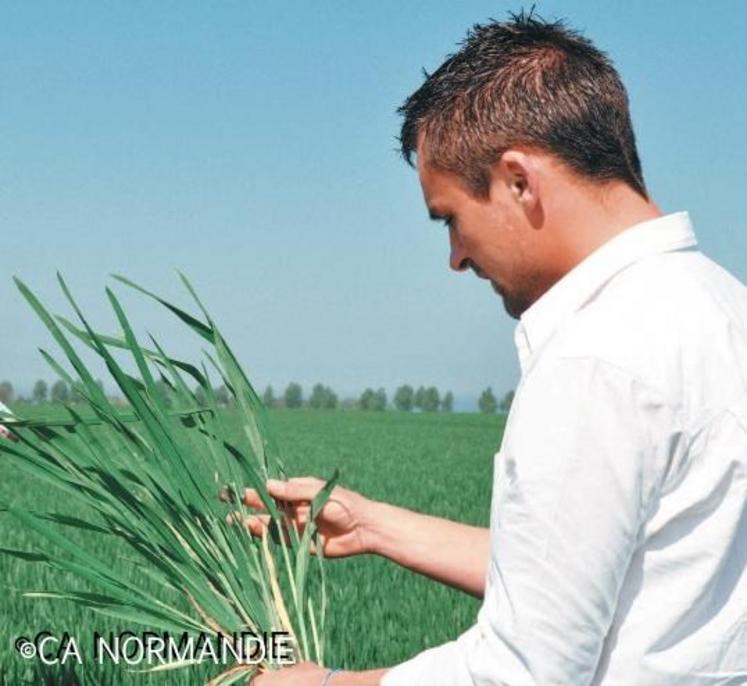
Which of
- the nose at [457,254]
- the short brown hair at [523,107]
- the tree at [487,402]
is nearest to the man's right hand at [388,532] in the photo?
the nose at [457,254]

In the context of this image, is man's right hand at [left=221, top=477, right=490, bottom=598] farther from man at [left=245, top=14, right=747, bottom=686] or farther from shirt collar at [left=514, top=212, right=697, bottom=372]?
shirt collar at [left=514, top=212, right=697, bottom=372]

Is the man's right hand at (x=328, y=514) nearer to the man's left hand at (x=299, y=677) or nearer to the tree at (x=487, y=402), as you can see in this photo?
the man's left hand at (x=299, y=677)

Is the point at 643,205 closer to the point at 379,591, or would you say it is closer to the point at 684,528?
the point at 684,528

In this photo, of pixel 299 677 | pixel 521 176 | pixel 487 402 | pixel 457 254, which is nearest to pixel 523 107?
pixel 521 176

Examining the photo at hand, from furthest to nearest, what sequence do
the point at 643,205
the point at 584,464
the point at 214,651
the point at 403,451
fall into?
the point at 403,451, the point at 214,651, the point at 643,205, the point at 584,464

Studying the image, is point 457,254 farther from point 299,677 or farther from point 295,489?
point 295,489

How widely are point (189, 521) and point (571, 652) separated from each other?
118cm

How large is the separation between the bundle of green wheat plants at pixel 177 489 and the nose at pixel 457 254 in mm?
719

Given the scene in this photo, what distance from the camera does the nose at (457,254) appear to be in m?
1.73

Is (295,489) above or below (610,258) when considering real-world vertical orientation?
below

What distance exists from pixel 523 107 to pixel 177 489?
44.3 inches

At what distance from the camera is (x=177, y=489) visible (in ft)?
8.09

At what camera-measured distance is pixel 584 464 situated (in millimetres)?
1374

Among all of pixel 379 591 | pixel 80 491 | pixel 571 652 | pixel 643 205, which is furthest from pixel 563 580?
pixel 379 591
